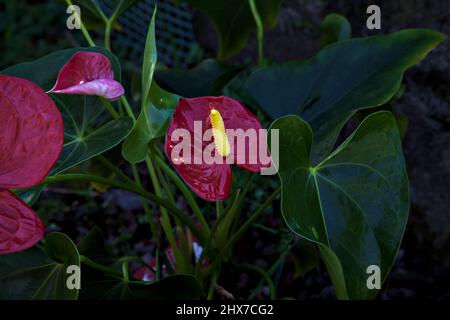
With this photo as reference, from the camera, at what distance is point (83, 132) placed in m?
→ 0.81

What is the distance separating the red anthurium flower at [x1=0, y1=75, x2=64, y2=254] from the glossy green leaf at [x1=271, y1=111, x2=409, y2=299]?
0.80ft

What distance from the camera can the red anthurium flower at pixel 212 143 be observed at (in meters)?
0.61

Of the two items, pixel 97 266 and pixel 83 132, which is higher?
pixel 83 132

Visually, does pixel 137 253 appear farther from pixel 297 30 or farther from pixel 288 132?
pixel 288 132

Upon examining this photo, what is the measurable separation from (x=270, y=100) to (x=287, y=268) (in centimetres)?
53

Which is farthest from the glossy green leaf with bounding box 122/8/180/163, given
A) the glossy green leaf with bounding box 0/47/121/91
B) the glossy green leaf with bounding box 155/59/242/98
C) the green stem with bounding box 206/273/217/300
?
the green stem with bounding box 206/273/217/300

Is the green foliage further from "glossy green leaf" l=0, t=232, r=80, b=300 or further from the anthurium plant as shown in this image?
"glossy green leaf" l=0, t=232, r=80, b=300

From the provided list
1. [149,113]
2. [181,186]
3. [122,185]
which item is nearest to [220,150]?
[149,113]

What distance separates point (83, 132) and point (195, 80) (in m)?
0.25

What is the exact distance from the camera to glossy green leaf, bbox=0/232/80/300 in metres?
0.74

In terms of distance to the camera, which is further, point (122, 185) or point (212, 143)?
point (122, 185)

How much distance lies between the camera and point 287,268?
4.41 ft

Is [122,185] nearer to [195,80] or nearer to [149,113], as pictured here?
[149,113]
